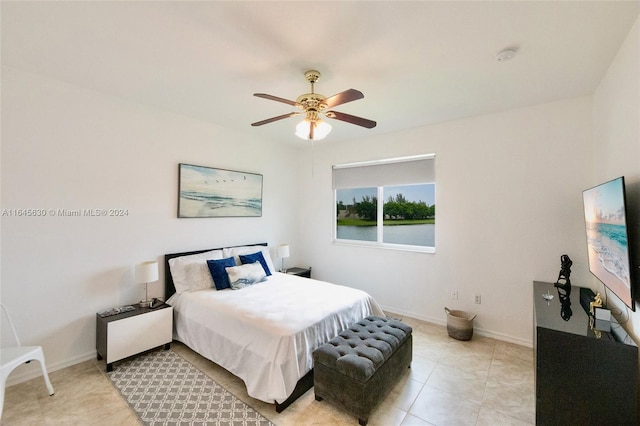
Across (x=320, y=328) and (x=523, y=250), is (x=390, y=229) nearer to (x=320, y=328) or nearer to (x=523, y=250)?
(x=523, y=250)

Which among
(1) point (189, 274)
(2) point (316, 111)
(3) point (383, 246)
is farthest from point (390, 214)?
(1) point (189, 274)

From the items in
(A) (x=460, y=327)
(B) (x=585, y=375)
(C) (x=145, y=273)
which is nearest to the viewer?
(B) (x=585, y=375)

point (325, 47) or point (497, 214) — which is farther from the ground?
→ point (325, 47)

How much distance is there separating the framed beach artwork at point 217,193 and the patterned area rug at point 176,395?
65.4 inches

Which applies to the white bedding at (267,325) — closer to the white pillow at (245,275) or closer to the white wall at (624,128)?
the white pillow at (245,275)

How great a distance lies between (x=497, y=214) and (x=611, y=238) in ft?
4.71

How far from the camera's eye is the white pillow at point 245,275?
3107 millimetres

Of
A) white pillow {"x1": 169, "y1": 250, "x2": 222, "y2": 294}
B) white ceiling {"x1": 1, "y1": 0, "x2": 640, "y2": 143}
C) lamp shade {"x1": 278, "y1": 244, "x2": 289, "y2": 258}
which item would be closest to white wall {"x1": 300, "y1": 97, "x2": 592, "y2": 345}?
white ceiling {"x1": 1, "y1": 0, "x2": 640, "y2": 143}

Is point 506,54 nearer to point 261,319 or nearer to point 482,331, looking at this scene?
point 261,319

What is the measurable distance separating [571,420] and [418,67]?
258cm

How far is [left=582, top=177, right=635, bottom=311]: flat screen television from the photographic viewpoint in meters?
1.52

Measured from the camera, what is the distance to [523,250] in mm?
2979

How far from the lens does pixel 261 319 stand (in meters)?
2.26

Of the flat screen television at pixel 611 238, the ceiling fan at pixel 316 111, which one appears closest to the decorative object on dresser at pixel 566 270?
the flat screen television at pixel 611 238
